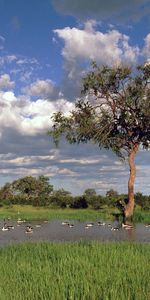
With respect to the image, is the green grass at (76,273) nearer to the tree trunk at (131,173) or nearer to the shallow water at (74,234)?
the shallow water at (74,234)

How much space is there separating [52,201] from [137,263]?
51.9 metres

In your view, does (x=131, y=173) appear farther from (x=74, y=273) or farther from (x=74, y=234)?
(x=74, y=273)

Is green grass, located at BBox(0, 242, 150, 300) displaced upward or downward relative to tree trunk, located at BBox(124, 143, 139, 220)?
downward

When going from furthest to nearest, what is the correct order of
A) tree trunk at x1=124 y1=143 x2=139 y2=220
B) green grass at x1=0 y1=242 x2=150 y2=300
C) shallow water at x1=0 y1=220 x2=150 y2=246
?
tree trunk at x1=124 y1=143 x2=139 y2=220
shallow water at x1=0 y1=220 x2=150 y2=246
green grass at x1=0 y1=242 x2=150 y2=300

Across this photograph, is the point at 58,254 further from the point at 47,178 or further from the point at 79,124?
the point at 47,178

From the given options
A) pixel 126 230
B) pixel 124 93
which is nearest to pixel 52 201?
pixel 124 93

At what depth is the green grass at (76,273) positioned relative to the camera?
1205 cm

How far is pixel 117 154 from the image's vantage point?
49562 millimetres

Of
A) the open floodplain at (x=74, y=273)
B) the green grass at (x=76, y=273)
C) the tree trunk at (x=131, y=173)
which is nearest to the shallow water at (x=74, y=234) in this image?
the open floodplain at (x=74, y=273)

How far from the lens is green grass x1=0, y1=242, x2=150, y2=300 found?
12.0 metres

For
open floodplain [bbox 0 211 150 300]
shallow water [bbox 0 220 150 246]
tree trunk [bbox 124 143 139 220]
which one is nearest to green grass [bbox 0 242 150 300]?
open floodplain [bbox 0 211 150 300]

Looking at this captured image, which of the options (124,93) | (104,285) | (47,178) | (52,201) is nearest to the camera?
(104,285)

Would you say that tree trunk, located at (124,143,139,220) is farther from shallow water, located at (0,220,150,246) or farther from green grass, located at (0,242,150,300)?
green grass, located at (0,242,150,300)

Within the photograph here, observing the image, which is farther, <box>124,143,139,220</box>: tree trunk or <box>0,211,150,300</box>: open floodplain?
<box>124,143,139,220</box>: tree trunk
